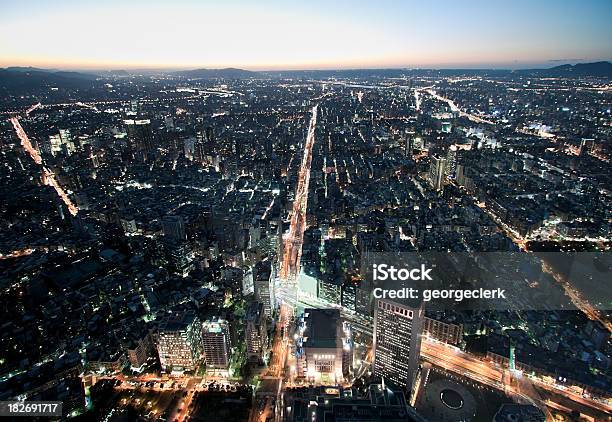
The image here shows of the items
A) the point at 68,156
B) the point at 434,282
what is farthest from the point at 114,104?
the point at 434,282

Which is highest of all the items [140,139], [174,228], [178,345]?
[140,139]

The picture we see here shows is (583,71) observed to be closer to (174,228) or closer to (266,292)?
(174,228)

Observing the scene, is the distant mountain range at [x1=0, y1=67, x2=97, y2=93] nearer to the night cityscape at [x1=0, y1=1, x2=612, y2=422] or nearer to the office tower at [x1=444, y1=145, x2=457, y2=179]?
the night cityscape at [x1=0, y1=1, x2=612, y2=422]

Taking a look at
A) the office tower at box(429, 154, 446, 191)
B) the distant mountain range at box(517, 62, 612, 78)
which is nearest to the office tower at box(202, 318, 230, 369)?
the office tower at box(429, 154, 446, 191)

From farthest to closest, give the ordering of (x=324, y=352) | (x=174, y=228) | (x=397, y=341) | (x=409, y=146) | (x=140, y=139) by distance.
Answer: (x=140, y=139), (x=409, y=146), (x=174, y=228), (x=324, y=352), (x=397, y=341)

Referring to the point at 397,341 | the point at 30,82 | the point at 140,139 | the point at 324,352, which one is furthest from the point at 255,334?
the point at 30,82

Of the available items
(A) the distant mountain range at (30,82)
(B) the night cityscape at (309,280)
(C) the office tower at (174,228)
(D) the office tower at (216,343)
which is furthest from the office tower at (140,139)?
(A) the distant mountain range at (30,82)

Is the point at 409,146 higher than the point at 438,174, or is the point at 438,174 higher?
the point at 409,146
